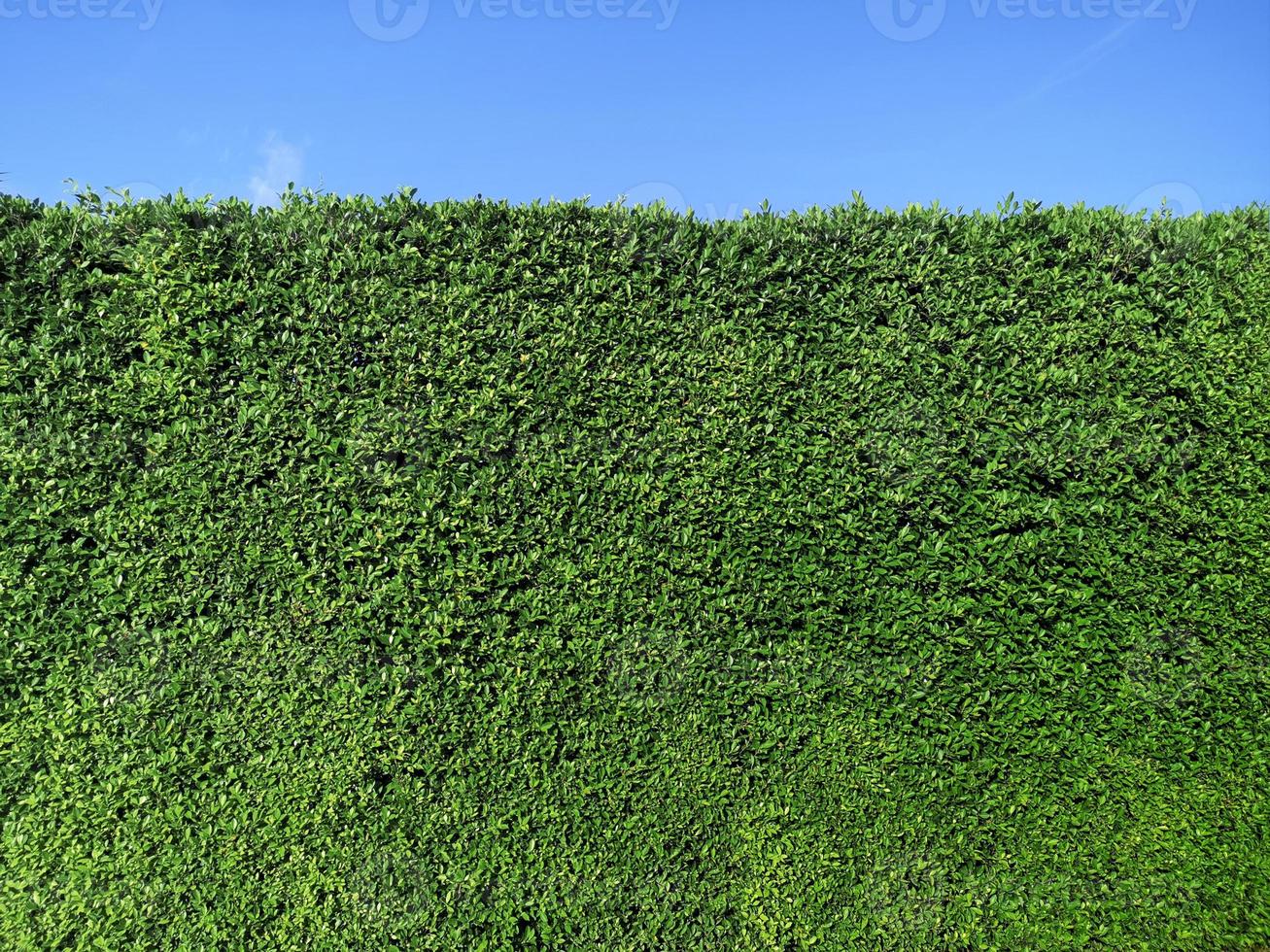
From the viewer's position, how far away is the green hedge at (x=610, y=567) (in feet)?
12.7

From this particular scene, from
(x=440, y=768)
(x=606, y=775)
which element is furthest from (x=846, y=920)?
(x=440, y=768)

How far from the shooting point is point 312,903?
3.96 metres

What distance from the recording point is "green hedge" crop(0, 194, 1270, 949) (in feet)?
12.7

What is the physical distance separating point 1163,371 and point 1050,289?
81 cm

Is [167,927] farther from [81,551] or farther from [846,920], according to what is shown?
[846,920]

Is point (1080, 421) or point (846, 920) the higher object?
point (1080, 421)

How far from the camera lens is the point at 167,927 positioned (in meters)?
3.94

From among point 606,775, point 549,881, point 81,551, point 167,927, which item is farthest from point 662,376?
point 167,927

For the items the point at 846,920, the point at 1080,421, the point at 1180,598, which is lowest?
the point at 846,920

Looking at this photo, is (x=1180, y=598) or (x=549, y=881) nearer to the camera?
(x=549, y=881)

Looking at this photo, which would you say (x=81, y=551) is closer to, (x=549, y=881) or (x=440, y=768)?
(x=440, y=768)

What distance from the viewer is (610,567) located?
398 cm

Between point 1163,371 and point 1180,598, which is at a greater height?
point 1163,371

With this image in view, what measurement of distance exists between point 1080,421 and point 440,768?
402 centimetres
